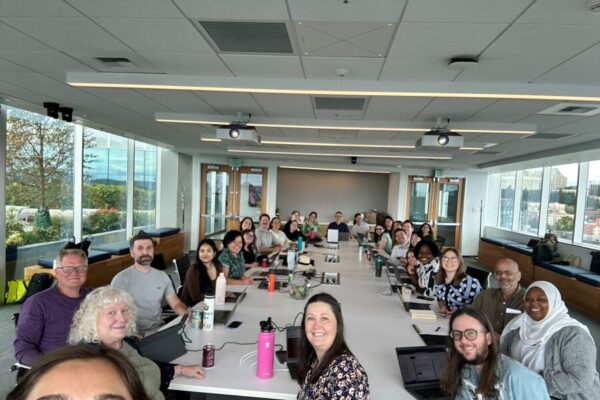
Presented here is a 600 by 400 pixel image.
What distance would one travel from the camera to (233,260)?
414 cm

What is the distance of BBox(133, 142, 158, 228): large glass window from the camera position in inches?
348

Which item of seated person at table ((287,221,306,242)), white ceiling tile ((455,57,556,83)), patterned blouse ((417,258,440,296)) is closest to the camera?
white ceiling tile ((455,57,556,83))

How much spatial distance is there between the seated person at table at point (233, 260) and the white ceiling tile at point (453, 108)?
2.73 meters

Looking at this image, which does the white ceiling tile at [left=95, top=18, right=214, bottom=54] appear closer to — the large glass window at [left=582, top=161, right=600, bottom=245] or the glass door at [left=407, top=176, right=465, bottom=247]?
the large glass window at [left=582, top=161, right=600, bottom=245]

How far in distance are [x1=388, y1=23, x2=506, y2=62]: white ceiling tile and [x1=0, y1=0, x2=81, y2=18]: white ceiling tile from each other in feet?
6.74

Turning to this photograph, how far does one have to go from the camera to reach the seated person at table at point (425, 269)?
367cm

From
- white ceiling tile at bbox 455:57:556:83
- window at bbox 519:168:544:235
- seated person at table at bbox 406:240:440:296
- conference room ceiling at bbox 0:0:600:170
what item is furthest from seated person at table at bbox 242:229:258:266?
window at bbox 519:168:544:235

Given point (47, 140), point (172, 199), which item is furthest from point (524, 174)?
point (47, 140)

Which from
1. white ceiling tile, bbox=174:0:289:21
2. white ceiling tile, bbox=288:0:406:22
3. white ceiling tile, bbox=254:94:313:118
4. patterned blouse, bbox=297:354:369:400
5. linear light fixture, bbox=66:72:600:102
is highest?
white ceiling tile, bbox=174:0:289:21

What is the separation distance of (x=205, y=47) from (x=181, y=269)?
8.07 feet

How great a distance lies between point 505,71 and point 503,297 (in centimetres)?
183

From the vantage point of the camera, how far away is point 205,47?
8.80 ft

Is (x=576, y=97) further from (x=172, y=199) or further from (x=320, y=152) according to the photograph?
(x=172, y=199)

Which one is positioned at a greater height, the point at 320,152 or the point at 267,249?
the point at 320,152
